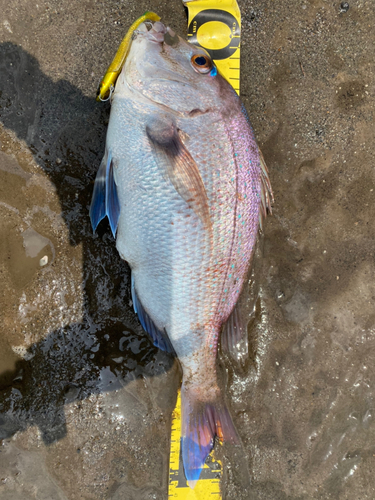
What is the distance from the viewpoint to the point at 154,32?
5.13 feet

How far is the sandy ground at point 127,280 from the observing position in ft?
6.33

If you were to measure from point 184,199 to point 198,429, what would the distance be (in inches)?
54.4

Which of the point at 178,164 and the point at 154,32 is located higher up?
the point at 154,32

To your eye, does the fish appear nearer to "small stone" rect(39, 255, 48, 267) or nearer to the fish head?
the fish head

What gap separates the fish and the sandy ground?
1.08ft

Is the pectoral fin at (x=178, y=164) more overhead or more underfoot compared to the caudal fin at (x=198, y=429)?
more overhead

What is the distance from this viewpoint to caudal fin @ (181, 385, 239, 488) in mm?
1755

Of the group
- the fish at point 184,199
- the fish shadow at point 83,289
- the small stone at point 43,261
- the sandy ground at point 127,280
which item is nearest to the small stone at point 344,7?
the sandy ground at point 127,280

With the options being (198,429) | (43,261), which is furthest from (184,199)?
(198,429)

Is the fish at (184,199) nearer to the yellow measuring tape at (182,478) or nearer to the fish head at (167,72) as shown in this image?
the fish head at (167,72)

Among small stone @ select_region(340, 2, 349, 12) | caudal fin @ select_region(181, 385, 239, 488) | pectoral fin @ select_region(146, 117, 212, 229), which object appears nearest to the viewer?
pectoral fin @ select_region(146, 117, 212, 229)

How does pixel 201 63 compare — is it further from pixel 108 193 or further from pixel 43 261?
pixel 43 261

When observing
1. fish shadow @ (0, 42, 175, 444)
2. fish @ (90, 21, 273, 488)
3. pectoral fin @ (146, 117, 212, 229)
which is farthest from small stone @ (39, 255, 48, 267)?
pectoral fin @ (146, 117, 212, 229)

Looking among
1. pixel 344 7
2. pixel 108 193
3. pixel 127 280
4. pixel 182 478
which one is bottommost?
pixel 182 478
